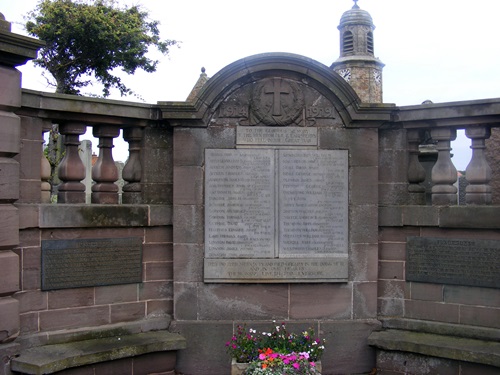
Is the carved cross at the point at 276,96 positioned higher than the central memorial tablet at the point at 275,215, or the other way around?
the carved cross at the point at 276,96

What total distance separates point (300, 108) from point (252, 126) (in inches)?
24.1

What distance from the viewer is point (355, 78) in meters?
51.4

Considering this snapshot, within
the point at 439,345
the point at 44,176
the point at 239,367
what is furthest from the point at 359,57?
the point at 239,367

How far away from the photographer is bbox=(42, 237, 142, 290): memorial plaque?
6.14 meters

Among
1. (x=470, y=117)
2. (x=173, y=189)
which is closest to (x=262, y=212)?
(x=173, y=189)

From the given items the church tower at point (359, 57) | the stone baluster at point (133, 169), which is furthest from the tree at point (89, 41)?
the church tower at point (359, 57)

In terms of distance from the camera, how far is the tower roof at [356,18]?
172 feet

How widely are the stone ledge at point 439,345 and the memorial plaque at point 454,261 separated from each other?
2.07 feet

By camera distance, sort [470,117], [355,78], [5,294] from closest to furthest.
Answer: [5,294]
[470,117]
[355,78]

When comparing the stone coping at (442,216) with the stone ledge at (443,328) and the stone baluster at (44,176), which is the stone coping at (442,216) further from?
the stone baluster at (44,176)

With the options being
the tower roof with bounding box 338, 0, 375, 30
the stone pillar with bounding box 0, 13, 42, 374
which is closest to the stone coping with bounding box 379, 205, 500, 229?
the stone pillar with bounding box 0, 13, 42, 374

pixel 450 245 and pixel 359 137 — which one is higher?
pixel 359 137

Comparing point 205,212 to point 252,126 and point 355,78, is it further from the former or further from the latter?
point 355,78

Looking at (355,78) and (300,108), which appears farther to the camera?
(355,78)
